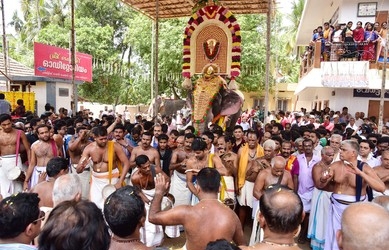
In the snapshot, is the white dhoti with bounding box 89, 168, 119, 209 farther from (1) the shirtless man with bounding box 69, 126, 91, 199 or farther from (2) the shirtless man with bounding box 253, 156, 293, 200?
(2) the shirtless man with bounding box 253, 156, 293, 200

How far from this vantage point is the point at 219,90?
9273mm

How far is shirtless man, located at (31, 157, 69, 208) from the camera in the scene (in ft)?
10.8

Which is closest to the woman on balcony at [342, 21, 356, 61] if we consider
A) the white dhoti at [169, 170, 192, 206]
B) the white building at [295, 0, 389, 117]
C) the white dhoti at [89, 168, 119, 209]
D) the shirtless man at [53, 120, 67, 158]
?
the white building at [295, 0, 389, 117]

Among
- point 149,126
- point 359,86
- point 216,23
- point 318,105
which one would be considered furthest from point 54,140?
point 318,105

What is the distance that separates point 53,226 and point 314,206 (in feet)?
12.1

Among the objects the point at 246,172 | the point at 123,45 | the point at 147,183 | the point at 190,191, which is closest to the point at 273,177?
the point at 246,172

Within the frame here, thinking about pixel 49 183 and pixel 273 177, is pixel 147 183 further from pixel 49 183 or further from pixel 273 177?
pixel 273 177

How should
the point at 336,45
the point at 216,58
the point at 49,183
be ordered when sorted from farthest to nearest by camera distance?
1. the point at 336,45
2. the point at 216,58
3. the point at 49,183

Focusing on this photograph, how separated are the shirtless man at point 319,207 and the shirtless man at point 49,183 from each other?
2.82m

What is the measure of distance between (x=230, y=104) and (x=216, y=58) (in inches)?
52.5

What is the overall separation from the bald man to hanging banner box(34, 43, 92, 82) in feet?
42.2

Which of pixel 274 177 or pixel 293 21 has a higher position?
pixel 293 21

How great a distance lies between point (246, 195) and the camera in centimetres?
511

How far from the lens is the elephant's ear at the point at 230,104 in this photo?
30.3 feet
